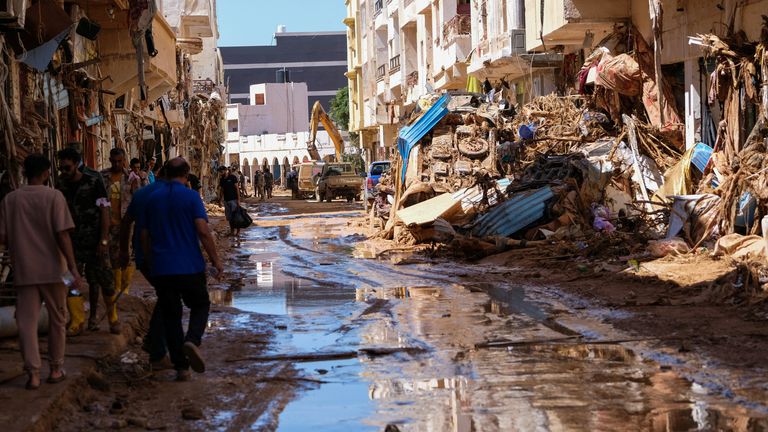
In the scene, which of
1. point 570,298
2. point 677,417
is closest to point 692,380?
point 677,417

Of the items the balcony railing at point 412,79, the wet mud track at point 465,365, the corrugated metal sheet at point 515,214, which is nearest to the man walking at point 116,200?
the wet mud track at point 465,365

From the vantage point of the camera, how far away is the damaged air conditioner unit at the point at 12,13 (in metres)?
11.8

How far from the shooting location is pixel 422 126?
26172 mm

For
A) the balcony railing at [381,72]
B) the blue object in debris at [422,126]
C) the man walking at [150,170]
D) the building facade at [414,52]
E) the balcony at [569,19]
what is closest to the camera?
the man walking at [150,170]

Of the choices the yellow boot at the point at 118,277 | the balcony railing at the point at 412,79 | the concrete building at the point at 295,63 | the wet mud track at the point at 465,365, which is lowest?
the wet mud track at the point at 465,365

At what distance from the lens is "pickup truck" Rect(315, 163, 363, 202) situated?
167 ft

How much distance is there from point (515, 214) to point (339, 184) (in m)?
31.5

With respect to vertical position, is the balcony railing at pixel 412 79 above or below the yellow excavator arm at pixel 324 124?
above

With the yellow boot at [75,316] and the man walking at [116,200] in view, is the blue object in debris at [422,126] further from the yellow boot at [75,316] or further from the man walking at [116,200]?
the yellow boot at [75,316]

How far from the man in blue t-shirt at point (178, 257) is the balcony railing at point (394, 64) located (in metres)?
49.8

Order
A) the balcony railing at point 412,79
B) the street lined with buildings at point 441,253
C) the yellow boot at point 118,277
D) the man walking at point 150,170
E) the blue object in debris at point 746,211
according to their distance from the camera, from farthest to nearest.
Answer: the balcony railing at point 412,79 → the man walking at point 150,170 → the blue object in debris at point 746,211 → the yellow boot at point 118,277 → the street lined with buildings at point 441,253

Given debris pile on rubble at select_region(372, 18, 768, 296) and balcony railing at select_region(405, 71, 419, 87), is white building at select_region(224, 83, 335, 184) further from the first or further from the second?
debris pile on rubble at select_region(372, 18, 768, 296)

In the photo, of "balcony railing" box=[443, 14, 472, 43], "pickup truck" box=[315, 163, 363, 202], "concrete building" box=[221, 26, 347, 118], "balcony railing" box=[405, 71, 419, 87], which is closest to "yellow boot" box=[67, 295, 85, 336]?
"balcony railing" box=[443, 14, 472, 43]

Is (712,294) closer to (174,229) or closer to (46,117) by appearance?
(174,229)
